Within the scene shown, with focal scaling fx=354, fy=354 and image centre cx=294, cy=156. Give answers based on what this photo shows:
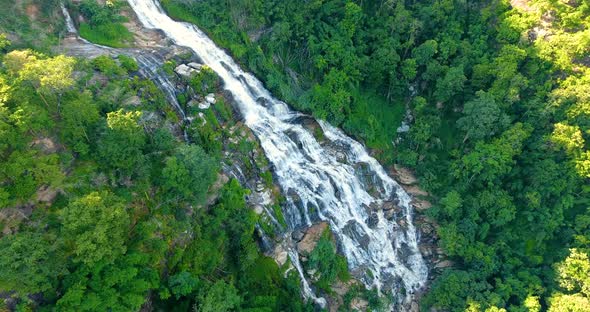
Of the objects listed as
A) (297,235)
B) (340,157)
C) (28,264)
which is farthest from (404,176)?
(28,264)

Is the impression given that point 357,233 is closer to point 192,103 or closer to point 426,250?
point 426,250

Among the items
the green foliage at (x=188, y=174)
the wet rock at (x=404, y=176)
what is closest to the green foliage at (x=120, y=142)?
the green foliage at (x=188, y=174)

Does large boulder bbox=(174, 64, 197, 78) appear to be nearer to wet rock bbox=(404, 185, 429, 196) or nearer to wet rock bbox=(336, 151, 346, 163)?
wet rock bbox=(336, 151, 346, 163)

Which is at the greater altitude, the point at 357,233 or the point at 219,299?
the point at 219,299

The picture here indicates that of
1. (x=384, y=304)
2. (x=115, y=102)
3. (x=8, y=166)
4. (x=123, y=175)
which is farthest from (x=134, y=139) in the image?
(x=384, y=304)

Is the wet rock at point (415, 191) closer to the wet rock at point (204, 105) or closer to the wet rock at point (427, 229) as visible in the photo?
the wet rock at point (427, 229)

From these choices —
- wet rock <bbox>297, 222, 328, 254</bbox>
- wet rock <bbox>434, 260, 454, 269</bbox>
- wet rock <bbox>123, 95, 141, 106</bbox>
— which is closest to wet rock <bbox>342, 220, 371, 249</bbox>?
wet rock <bbox>297, 222, 328, 254</bbox>

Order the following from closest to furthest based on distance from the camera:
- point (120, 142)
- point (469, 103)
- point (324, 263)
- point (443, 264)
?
point (120, 142) → point (324, 263) → point (443, 264) → point (469, 103)
